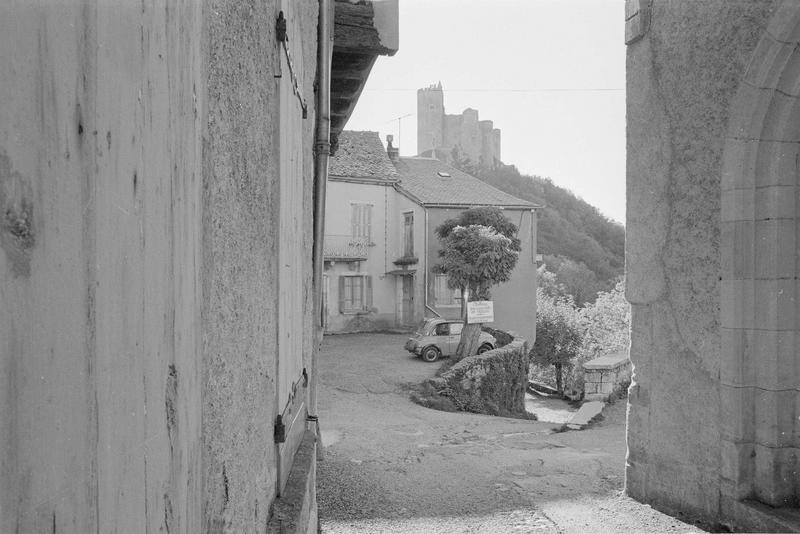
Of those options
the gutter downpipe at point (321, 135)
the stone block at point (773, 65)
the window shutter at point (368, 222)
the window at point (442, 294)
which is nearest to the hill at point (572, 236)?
the window at point (442, 294)

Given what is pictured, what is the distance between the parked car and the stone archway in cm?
1358

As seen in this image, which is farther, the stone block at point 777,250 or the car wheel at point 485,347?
the car wheel at point 485,347

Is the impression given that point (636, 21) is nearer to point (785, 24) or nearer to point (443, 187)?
point (785, 24)

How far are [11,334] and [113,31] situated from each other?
375 mm

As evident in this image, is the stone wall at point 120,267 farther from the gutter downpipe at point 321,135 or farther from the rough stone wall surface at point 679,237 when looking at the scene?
the rough stone wall surface at point 679,237

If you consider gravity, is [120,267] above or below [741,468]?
above

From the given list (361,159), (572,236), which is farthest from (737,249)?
(572,236)

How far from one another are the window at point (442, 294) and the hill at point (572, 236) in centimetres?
2341

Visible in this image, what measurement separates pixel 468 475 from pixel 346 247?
19212 mm

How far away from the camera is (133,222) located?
79 centimetres

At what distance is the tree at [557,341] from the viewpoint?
94.8 feet

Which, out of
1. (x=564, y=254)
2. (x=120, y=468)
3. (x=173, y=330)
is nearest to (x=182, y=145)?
(x=173, y=330)

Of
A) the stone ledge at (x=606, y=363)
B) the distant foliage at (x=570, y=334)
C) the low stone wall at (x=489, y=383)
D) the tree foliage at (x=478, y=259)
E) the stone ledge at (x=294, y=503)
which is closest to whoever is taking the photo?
the stone ledge at (x=294, y=503)

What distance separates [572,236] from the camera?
53656 millimetres
